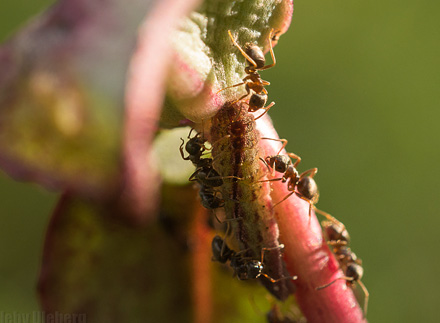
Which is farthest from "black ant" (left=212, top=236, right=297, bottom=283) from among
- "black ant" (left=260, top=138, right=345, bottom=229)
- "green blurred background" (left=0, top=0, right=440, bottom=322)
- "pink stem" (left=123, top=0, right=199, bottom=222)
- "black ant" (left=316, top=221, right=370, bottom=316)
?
"green blurred background" (left=0, top=0, right=440, bottom=322)

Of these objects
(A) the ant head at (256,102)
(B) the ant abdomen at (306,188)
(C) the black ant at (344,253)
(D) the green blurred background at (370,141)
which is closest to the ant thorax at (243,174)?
(A) the ant head at (256,102)

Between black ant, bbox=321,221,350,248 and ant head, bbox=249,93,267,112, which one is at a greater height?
ant head, bbox=249,93,267,112

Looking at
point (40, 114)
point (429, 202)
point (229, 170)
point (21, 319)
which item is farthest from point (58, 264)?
point (429, 202)

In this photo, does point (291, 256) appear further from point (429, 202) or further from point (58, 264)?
point (429, 202)

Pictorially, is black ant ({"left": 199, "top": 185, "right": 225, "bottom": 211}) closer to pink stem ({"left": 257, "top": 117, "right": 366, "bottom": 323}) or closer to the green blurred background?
pink stem ({"left": 257, "top": 117, "right": 366, "bottom": 323})

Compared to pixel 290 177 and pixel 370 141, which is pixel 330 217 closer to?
pixel 290 177

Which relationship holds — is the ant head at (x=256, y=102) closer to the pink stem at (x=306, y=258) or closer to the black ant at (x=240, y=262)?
the pink stem at (x=306, y=258)
